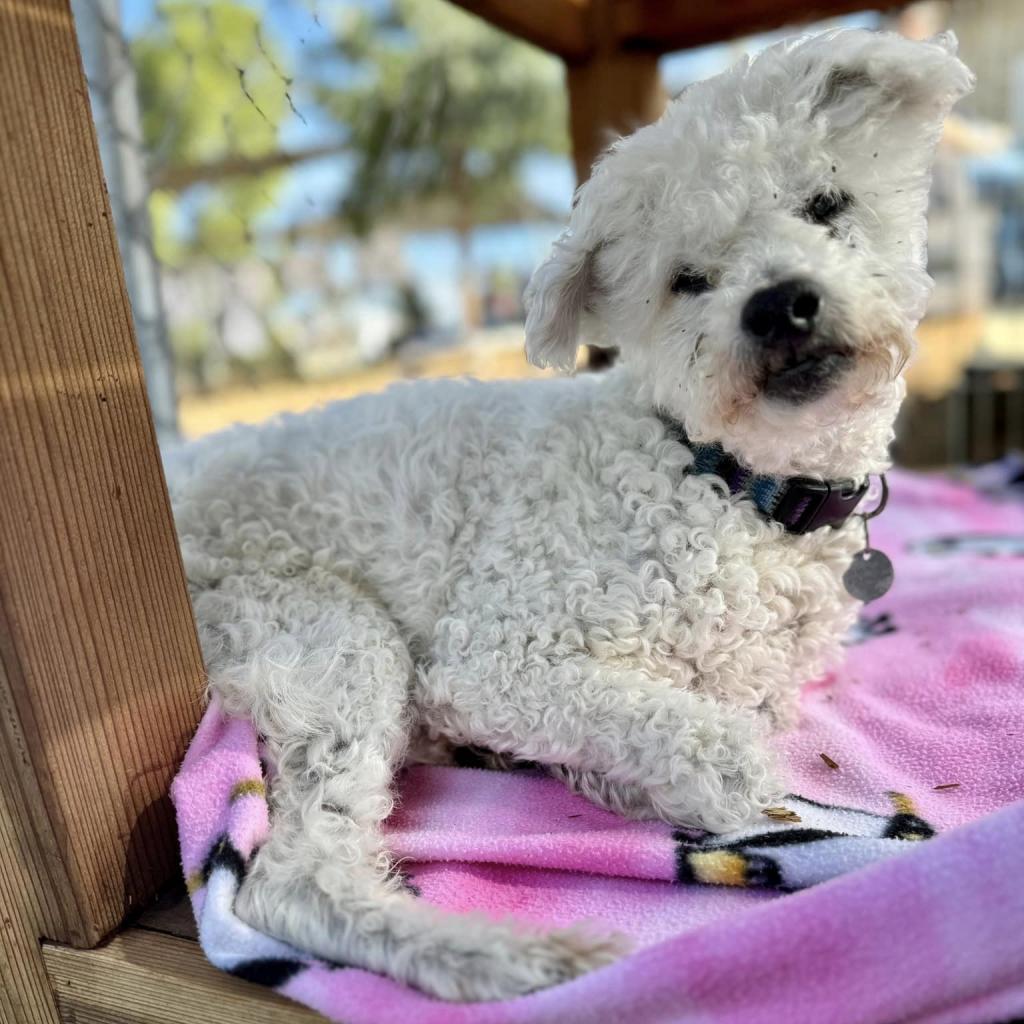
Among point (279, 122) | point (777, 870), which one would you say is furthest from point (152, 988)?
point (279, 122)

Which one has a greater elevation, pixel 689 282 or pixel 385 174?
pixel 385 174

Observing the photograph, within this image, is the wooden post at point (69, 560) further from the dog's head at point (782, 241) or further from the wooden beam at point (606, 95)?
the wooden beam at point (606, 95)

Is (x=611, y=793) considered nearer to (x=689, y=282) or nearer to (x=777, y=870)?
(x=777, y=870)

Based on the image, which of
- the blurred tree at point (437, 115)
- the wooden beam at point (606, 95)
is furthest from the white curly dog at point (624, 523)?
the wooden beam at point (606, 95)

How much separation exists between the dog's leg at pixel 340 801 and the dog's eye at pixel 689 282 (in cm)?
72

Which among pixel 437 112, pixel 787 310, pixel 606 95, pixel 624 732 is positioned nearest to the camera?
pixel 787 310

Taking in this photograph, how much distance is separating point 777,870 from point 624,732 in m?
0.27

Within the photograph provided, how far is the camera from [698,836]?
128 centimetres

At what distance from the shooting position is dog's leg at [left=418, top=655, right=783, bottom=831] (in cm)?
129

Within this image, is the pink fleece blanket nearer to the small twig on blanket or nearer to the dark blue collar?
the small twig on blanket

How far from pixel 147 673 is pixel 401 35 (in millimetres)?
5069

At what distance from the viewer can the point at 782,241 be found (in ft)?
4.13

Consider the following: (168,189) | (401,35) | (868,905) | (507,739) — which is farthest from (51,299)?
(401,35)

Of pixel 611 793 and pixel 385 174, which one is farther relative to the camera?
pixel 385 174
